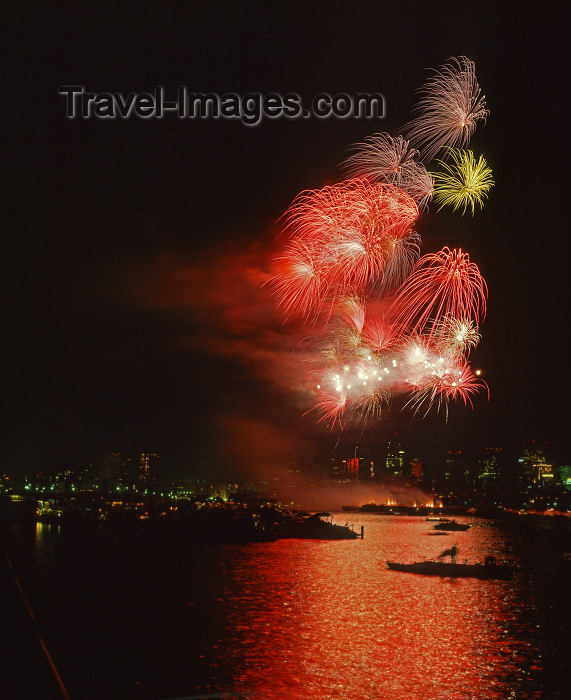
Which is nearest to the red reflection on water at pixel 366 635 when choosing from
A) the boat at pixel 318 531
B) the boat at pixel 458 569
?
the boat at pixel 458 569

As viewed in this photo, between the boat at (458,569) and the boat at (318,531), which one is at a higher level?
the boat at (458,569)

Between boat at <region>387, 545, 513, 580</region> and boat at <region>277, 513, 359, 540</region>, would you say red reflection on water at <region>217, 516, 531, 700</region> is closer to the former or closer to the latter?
boat at <region>387, 545, 513, 580</region>

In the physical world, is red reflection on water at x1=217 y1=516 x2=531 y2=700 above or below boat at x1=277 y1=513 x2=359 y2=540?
above

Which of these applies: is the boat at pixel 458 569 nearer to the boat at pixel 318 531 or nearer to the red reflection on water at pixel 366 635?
the red reflection on water at pixel 366 635

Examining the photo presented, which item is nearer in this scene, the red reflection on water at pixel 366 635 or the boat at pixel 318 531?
the red reflection on water at pixel 366 635

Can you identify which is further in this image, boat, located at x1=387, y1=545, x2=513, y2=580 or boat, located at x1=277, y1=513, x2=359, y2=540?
boat, located at x1=277, y1=513, x2=359, y2=540

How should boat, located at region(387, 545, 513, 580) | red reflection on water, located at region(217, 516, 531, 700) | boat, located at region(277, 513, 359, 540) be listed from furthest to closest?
boat, located at region(277, 513, 359, 540) → boat, located at region(387, 545, 513, 580) → red reflection on water, located at region(217, 516, 531, 700)

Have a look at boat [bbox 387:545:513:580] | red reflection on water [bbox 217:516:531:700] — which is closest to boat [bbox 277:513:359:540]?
red reflection on water [bbox 217:516:531:700]

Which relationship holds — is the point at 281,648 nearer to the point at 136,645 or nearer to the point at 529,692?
the point at 136,645

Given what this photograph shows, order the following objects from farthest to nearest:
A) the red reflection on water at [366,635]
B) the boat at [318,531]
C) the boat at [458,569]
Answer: the boat at [318,531], the boat at [458,569], the red reflection on water at [366,635]

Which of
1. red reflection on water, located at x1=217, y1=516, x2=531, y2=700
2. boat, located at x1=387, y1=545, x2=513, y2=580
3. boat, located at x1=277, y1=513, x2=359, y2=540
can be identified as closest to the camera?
red reflection on water, located at x1=217, y1=516, x2=531, y2=700
